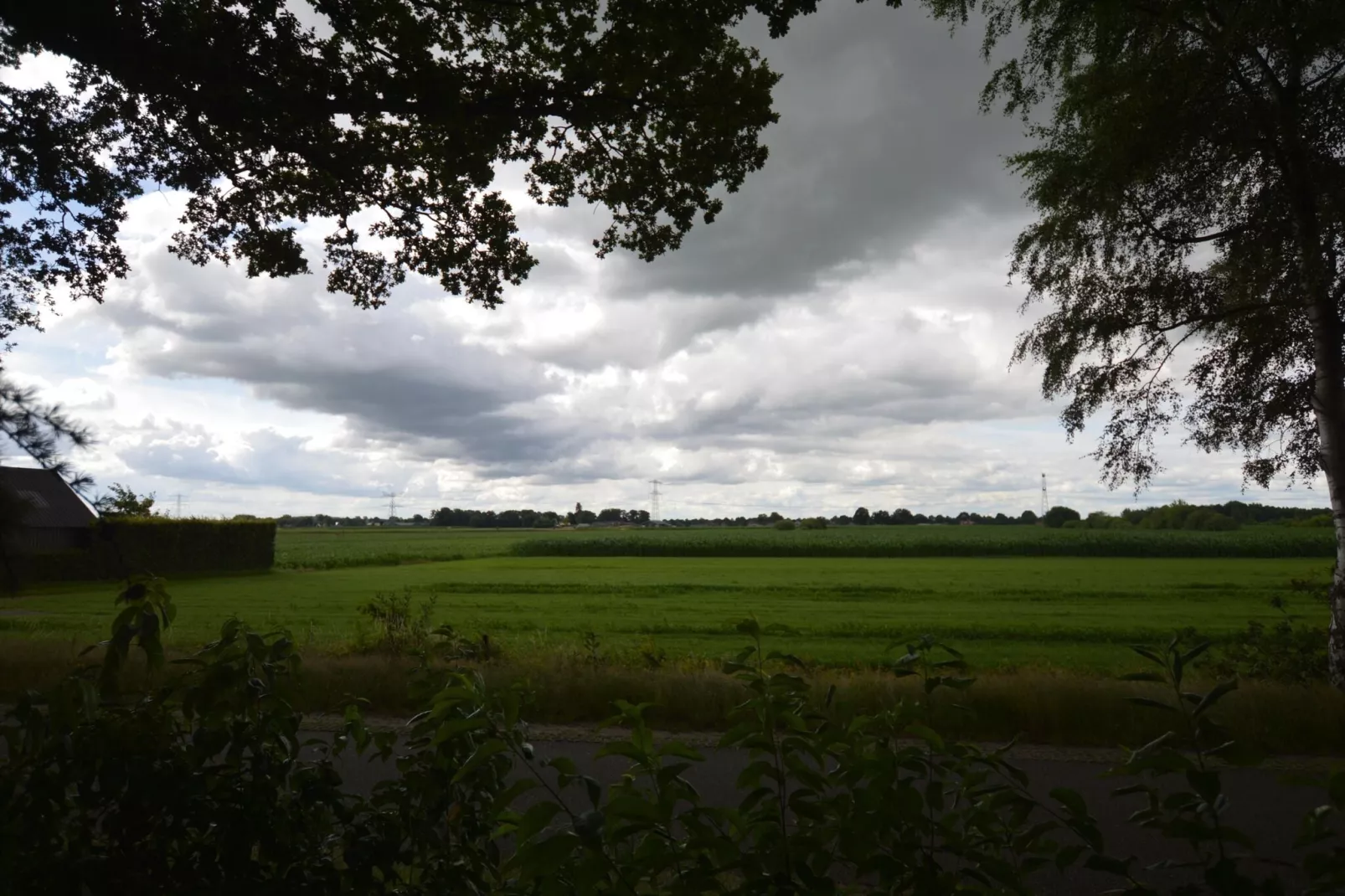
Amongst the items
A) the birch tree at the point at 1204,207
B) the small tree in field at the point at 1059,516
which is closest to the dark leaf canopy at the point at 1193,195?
the birch tree at the point at 1204,207

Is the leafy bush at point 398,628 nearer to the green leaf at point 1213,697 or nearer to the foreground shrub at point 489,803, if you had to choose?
the foreground shrub at point 489,803

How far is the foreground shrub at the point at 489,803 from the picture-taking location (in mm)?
1443

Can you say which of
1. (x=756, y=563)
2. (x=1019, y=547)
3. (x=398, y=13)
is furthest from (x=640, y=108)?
(x=1019, y=547)

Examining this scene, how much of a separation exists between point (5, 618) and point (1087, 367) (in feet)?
77.9

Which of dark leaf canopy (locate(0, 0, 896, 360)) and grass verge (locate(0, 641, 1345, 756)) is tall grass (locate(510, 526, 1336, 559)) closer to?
grass verge (locate(0, 641, 1345, 756))

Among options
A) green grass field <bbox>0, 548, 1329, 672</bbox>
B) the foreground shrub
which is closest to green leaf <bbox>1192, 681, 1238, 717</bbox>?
the foreground shrub

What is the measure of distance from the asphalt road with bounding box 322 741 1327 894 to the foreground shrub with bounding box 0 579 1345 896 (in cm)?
247

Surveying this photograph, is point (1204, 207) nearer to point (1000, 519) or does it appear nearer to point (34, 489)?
point (34, 489)

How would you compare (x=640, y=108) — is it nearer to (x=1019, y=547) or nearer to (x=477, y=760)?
(x=477, y=760)

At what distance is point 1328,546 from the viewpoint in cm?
5322

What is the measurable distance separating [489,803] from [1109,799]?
533cm

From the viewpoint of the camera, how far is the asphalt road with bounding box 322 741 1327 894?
185 inches

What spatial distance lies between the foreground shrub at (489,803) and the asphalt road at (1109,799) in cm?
247

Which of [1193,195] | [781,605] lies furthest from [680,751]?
[781,605]
